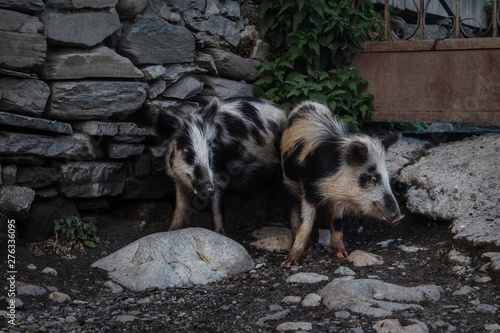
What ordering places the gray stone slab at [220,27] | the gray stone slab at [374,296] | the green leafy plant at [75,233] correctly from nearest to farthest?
the gray stone slab at [374,296] < the green leafy plant at [75,233] < the gray stone slab at [220,27]

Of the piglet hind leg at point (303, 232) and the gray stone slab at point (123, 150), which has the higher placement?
the gray stone slab at point (123, 150)

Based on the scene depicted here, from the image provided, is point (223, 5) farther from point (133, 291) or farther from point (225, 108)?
point (133, 291)

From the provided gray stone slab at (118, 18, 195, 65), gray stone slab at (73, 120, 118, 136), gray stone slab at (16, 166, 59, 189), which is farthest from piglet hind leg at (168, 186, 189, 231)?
gray stone slab at (118, 18, 195, 65)

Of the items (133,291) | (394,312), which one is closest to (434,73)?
(394,312)

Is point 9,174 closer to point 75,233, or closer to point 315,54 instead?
point 75,233

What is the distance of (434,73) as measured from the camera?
699 centimetres

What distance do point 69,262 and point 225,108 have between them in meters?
2.19

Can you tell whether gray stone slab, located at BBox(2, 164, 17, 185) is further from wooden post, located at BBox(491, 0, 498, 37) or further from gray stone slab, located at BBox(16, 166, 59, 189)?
wooden post, located at BBox(491, 0, 498, 37)

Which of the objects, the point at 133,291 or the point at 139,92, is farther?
the point at 139,92

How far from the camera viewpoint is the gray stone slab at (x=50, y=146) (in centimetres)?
541

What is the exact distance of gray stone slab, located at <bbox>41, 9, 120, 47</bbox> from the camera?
547 centimetres

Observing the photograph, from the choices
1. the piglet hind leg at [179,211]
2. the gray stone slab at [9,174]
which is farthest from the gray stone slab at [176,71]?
the gray stone slab at [9,174]

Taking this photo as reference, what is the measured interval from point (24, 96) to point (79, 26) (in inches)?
31.3

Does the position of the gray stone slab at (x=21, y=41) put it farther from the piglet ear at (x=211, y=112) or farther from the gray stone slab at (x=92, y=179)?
the piglet ear at (x=211, y=112)
